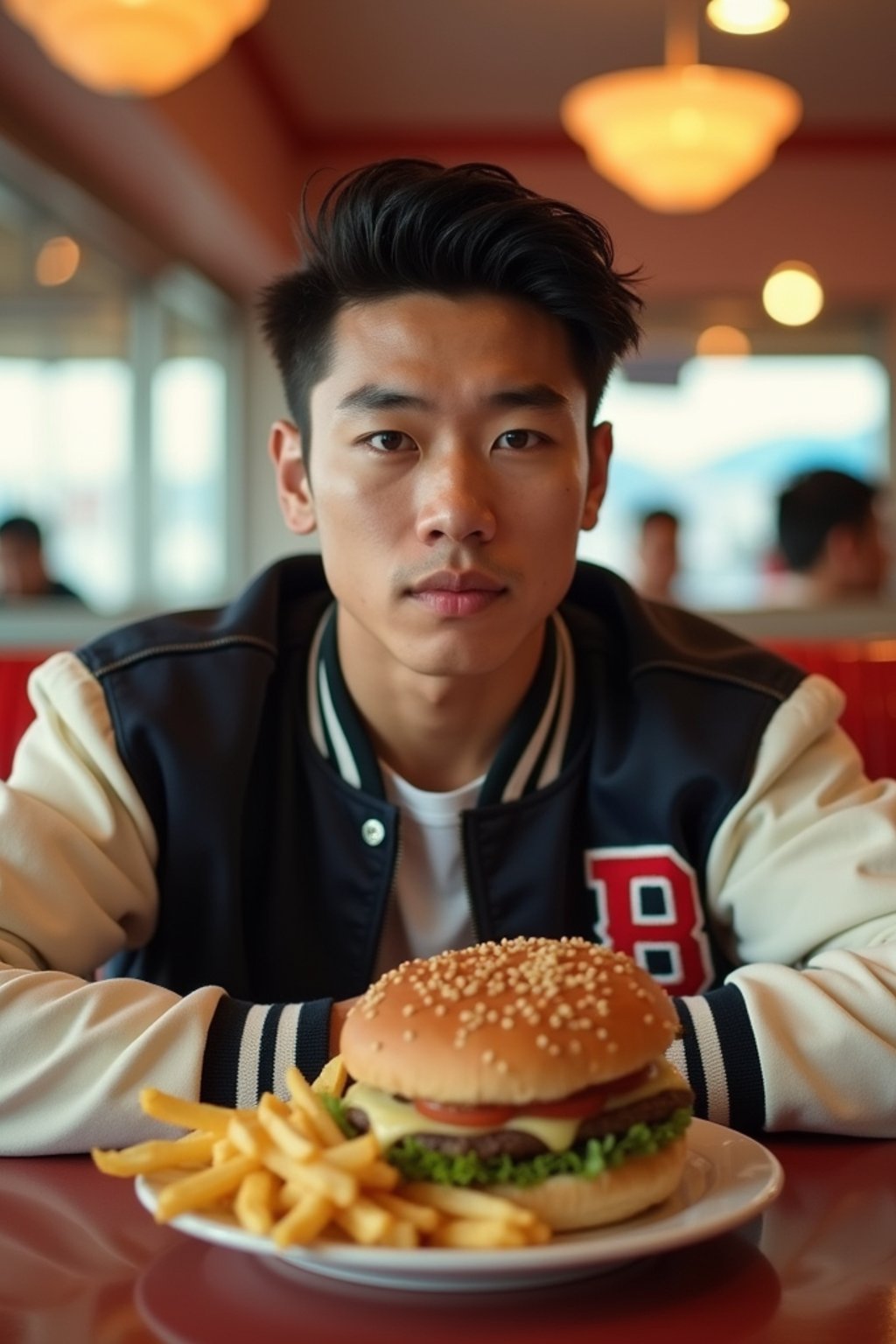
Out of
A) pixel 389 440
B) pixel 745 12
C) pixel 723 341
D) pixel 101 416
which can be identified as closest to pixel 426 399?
pixel 389 440

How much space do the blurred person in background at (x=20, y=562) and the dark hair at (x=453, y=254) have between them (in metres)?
5.27

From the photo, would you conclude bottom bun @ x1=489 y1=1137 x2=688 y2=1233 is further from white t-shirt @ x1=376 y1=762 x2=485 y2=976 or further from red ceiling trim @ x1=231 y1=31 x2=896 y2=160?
red ceiling trim @ x1=231 y1=31 x2=896 y2=160

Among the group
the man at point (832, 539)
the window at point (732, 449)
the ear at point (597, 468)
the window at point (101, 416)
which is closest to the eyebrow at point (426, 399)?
the ear at point (597, 468)

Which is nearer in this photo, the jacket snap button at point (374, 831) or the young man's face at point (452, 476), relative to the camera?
the young man's face at point (452, 476)

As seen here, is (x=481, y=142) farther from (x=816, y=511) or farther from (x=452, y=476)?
(x=452, y=476)

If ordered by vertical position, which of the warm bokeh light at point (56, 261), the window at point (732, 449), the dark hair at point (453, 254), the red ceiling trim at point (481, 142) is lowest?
the dark hair at point (453, 254)

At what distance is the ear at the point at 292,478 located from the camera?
1.86 metres

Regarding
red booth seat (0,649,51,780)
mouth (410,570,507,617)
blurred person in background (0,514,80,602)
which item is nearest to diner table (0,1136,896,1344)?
mouth (410,570,507,617)

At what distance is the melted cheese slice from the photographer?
884 millimetres

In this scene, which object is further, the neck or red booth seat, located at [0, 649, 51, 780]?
red booth seat, located at [0, 649, 51, 780]

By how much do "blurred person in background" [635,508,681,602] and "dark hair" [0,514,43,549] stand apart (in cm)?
328

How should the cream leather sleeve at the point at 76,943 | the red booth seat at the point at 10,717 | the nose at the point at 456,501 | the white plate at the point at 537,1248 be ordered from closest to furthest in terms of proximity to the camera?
the white plate at the point at 537,1248 < the cream leather sleeve at the point at 76,943 < the nose at the point at 456,501 < the red booth seat at the point at 10,717

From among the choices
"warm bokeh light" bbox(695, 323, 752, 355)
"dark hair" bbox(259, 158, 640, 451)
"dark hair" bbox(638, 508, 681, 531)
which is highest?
"warm bokeh light" bbox(695, 323, 752, 355)

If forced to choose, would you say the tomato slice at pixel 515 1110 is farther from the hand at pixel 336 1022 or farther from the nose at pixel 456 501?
the nose at pixel 456 501
